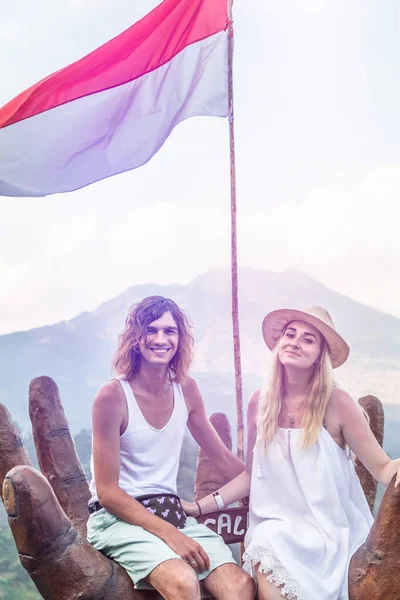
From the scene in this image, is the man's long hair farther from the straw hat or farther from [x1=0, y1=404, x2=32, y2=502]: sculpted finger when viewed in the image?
[x1=0, y1=404, x2=32, y2=502]: sculpted finger

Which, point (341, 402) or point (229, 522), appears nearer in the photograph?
point (341, 402)

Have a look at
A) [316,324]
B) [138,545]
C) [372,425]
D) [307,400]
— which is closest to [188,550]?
[138,545]

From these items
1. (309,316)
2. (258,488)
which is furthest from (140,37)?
(258,488)

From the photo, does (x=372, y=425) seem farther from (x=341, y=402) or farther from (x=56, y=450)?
(x=56, y=450)

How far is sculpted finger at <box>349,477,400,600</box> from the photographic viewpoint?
1798 mm

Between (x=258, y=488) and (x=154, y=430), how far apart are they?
38 centimetres

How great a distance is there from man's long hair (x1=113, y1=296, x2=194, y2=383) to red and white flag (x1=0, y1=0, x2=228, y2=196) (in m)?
0.90

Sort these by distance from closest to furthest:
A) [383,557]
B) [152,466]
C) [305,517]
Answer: [383,557] → [305,517] → [152,466]

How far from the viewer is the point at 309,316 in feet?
7.29

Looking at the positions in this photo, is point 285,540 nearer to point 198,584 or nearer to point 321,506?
point 321,506

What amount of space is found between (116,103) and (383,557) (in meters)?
2.05

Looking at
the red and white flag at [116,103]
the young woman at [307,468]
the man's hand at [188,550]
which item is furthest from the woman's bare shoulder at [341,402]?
the red and white flag at [116,103]

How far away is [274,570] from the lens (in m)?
1.94

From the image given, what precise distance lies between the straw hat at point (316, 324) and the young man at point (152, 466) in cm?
29
